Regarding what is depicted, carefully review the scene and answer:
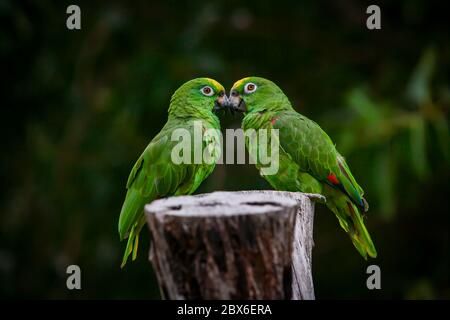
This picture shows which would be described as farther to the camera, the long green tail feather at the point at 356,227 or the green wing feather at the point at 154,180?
the long green tail feather at the point at 356,227

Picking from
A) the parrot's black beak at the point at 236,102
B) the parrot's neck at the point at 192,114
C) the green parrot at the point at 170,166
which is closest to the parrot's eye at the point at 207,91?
the green parrot at the point at 170,166

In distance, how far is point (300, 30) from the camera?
1114 centimetres

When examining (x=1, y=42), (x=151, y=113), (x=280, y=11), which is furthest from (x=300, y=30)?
(x=1, y=42)

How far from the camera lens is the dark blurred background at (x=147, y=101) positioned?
10.5 m

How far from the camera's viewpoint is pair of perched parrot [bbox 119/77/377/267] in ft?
17.7

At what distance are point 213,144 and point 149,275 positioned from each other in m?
6.69

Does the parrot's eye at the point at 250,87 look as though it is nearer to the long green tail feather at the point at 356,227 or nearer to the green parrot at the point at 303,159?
the green parrot at the point at 303,159

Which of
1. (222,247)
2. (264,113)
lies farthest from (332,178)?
(222,247)

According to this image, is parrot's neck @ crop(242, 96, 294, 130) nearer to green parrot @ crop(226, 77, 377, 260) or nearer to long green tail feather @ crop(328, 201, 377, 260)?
green parrot @ crop(226, 77, 377, 260)

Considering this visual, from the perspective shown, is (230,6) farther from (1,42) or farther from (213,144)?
(213,144)

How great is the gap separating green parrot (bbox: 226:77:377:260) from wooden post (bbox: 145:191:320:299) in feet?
6.86

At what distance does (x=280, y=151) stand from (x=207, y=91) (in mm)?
754

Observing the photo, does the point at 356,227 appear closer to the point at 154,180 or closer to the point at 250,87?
the point at 250,87

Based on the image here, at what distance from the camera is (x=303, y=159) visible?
588cm
